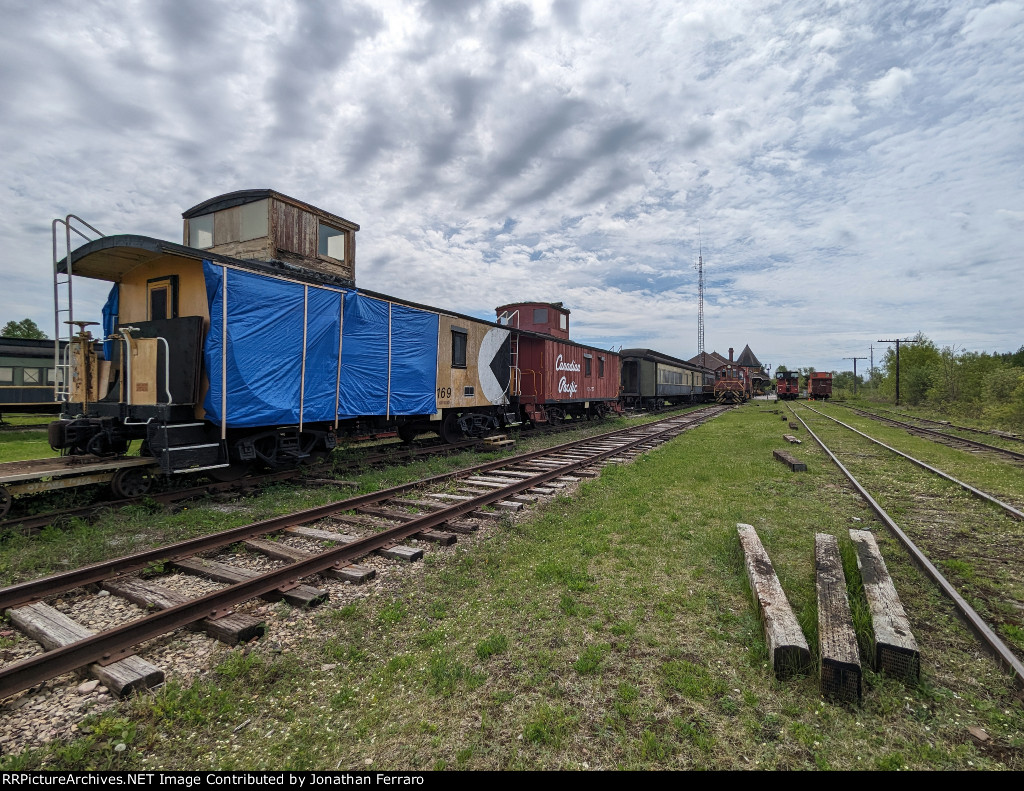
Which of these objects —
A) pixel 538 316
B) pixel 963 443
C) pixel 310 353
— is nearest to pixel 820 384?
pixel 963 443

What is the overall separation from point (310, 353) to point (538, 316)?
13.3 meters

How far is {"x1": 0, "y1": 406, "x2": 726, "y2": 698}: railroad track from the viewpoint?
304 centimetres

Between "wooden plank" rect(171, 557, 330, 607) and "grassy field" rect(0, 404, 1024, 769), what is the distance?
0.41 ft

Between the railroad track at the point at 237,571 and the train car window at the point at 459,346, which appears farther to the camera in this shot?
the train car window at the point at 459,346

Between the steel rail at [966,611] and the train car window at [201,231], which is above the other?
the train car window at [201,231]

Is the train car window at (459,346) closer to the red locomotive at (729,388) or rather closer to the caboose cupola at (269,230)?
the caboose cupola at (269,230)

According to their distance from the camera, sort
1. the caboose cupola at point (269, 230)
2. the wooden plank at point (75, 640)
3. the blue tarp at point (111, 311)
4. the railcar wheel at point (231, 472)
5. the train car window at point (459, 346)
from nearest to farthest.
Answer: the wooden plank at point (75, 640)
the railcar wheel at point (231, 472)
the blue tarp at point (111, 311)
the caboose cupola at point (269, 230)
the train car window at point (459, 346)

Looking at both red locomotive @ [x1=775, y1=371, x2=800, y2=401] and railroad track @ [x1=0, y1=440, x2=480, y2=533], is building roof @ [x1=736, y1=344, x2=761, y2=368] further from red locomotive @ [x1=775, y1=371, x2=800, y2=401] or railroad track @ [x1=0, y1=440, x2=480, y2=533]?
railroad track @ [x1=0, y1=440, x2=480, y2=533]

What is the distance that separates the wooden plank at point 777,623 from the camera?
2918 mm

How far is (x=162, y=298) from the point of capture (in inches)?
298

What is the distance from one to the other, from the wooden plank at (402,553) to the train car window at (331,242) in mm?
9175

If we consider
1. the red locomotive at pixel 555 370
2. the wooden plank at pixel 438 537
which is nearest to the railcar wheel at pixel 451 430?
the red locomotive at pixel 555 370
